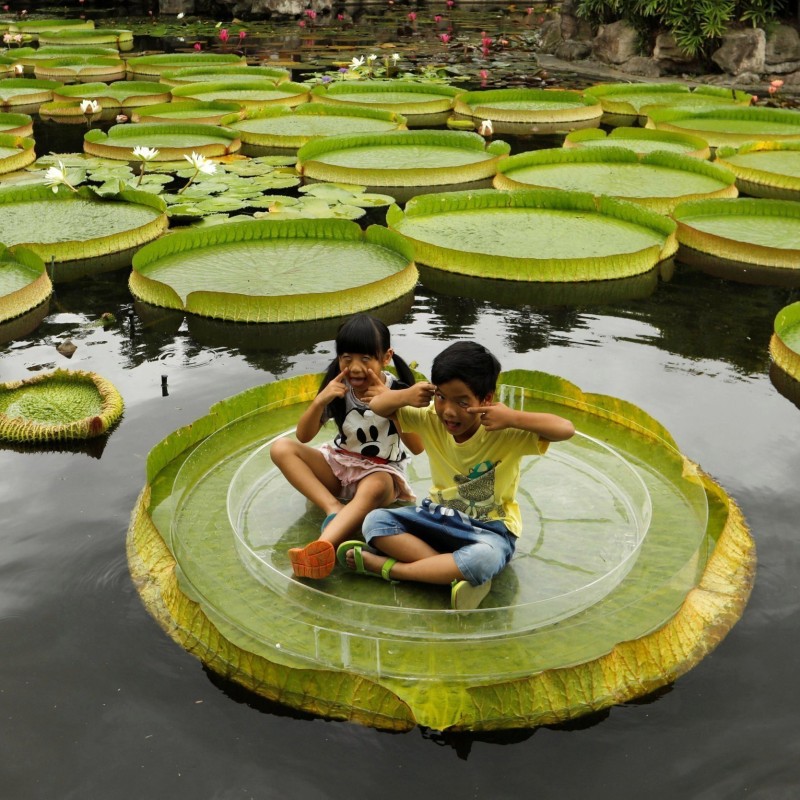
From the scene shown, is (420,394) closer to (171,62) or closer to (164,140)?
(164,140)

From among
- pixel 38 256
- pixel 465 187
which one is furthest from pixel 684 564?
pixel 465 187

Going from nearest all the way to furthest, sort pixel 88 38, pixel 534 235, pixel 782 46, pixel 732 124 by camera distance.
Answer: pixel 534 235 → pixel 732 124 → pixel 782 46 → pixel 88 38

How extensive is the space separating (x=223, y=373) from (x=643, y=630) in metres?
2.58

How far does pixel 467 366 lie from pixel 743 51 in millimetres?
11836

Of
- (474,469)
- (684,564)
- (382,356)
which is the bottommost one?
(684,564)

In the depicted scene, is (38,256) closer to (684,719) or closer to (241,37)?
(684,719)

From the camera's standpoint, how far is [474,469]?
2828 mm

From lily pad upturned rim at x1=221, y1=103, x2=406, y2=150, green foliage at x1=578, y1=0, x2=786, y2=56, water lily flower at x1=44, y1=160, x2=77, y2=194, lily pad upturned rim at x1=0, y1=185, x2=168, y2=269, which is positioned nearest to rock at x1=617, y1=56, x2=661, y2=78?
green foliage at x1=578, y1=0, x2=786, y2=56

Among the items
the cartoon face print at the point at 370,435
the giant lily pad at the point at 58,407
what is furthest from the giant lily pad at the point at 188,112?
the cartoon face print at the point at 370,435

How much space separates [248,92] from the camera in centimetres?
1139

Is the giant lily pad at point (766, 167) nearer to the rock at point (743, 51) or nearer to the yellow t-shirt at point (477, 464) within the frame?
the rock at point (743, 51)

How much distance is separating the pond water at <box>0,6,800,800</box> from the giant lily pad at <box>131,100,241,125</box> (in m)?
5.75

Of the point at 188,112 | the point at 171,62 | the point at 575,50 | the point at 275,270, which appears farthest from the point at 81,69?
the point at 275,270

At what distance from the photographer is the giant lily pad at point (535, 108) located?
10617 mm
